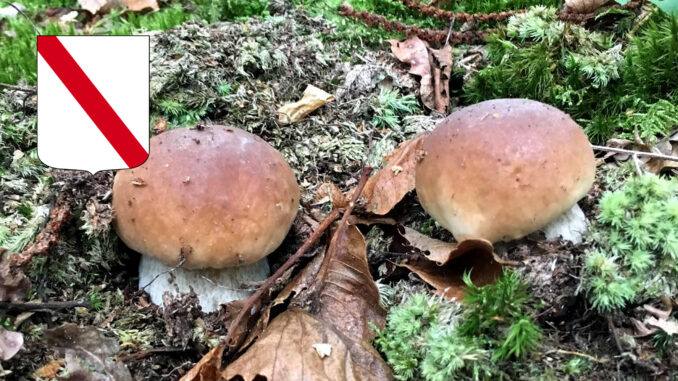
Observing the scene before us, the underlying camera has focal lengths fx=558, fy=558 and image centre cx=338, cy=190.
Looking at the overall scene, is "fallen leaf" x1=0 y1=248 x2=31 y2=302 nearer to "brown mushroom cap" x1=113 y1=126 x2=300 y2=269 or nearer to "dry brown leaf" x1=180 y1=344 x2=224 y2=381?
"brown mushroom cap" x1=113 y1=126 x2=300 y2=269

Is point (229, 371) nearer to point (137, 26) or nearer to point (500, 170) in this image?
point (500, 170)

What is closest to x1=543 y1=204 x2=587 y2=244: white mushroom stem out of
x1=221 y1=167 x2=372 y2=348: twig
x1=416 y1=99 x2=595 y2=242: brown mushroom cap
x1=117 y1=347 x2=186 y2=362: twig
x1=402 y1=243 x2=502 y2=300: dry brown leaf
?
x1=416 y1=99 x2=595 y2=242: brown mushroom cap

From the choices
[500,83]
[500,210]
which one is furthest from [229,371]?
[500,83]

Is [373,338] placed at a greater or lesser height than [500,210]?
lesser

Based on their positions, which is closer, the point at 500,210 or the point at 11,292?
the point at 500,210

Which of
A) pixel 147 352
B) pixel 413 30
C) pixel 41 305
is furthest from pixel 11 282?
pixel 413 30

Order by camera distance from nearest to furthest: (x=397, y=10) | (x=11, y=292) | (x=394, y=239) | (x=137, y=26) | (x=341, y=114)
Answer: (x=11, y=292) → (x=394, y=239) → (x=341, y=114) → (x=397, y=10) → (x=137, y=26)
